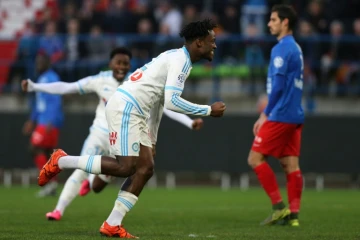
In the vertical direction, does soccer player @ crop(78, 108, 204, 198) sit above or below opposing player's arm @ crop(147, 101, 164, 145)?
below

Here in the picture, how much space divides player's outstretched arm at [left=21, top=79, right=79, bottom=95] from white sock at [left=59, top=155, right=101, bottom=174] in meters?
2.13

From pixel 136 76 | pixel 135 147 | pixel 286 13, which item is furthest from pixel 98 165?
pixel 286 13

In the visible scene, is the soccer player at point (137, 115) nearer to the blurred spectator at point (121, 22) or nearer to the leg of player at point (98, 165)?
the leg of player at point (98, 165)

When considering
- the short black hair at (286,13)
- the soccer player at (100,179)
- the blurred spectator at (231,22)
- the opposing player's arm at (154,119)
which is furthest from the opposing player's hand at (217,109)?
the blurred spectator at (231,22)

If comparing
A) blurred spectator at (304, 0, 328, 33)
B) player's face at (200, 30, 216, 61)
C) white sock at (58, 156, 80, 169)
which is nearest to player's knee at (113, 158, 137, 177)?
white sock at (58, 156, 80, 169)

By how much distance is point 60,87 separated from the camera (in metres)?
10.7

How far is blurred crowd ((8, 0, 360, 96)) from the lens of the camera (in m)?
19.4

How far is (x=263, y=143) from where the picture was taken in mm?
10688

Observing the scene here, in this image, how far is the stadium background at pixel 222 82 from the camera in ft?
63.0

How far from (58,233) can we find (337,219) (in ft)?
13.0

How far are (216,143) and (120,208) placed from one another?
429 inches

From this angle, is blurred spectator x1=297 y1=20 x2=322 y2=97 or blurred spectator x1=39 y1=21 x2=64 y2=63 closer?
blurred spectator x1=297 y1=20 x2=322 y2=97

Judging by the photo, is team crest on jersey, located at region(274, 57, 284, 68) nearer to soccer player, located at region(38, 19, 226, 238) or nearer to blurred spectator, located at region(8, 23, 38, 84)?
soccer player, located at region(38, 19, 226, 238)

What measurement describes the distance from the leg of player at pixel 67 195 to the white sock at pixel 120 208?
2253 mm
